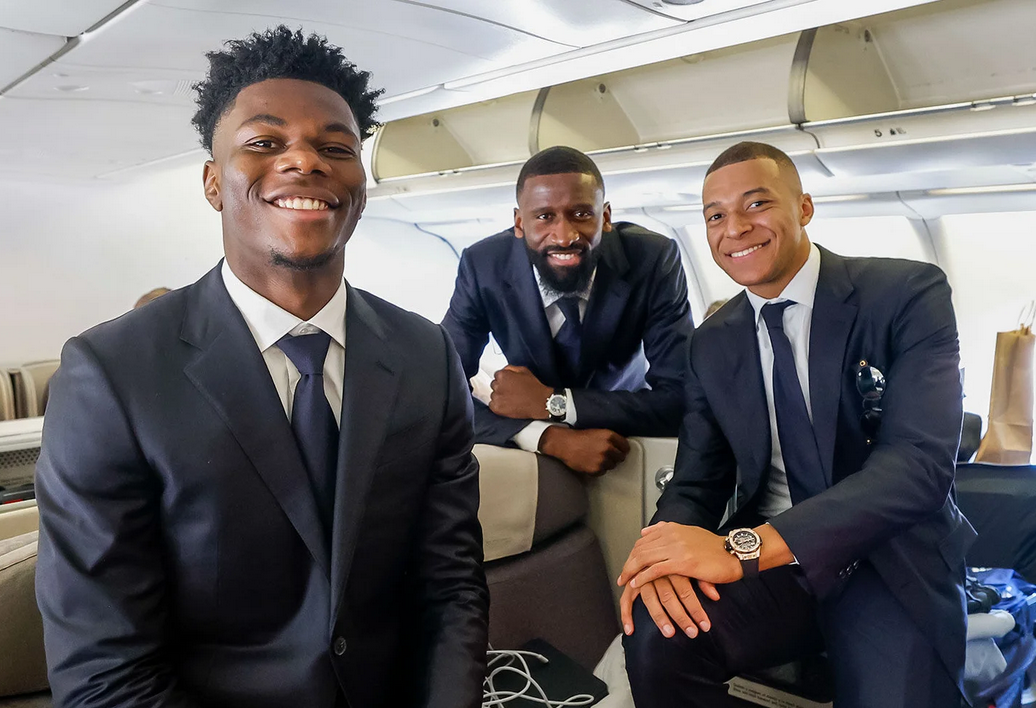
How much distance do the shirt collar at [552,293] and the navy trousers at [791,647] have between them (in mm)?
1243

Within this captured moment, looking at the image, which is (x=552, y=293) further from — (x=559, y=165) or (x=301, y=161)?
(x=301, y=161)

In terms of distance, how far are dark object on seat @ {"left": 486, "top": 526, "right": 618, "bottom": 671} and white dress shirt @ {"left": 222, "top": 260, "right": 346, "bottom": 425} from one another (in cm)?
101

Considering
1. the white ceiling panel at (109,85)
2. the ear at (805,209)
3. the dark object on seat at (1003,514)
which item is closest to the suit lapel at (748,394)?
the ear at (805,209)

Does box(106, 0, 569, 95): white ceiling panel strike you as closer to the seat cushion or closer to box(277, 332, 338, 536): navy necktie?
box(277, 332, 338, 536): navy necktie

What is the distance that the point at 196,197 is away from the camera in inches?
297

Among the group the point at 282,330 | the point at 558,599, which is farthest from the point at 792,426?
the point at 282,330

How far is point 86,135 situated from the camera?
4699mm

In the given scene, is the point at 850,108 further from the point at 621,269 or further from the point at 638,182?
the point at 621,269

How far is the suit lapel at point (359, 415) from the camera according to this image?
1403mm

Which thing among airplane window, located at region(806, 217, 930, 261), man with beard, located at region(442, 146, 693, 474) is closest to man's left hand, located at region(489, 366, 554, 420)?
man with beard, located at region(442, 146, 693, 474)

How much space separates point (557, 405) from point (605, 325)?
40 centimetres

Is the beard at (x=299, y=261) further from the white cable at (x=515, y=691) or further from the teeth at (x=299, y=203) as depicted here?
the white cable at (x=515, y=691)

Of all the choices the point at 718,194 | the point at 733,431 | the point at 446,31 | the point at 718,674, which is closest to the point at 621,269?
the point at 718,194

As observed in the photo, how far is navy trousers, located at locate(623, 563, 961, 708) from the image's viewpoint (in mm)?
1894
